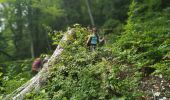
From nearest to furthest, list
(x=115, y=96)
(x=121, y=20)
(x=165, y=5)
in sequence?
(x=115, y=96)
(x=165, y=5)
(x=121, y=20)

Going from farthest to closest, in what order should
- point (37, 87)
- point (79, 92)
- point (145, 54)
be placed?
point (145, 54) < point (37, 87) < point (79, 92)

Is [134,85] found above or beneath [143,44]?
beneath

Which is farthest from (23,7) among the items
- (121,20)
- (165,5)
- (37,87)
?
(37,87)

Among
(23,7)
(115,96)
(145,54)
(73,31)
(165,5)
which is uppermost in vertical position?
(23,7)

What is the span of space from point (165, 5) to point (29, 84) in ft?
57.5

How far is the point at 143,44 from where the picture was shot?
35.1 ft

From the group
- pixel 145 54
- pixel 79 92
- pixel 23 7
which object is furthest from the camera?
pixel 23 7

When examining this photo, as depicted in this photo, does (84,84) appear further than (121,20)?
No

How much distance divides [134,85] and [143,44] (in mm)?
3515

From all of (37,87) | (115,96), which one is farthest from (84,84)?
(37,87)

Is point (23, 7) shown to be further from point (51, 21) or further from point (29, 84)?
point (29, 84)

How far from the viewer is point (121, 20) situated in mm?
31484

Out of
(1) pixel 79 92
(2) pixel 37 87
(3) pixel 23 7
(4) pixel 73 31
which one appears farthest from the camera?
(3) pixel 23 7

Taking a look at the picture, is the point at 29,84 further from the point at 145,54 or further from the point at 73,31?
the point at 145,54
